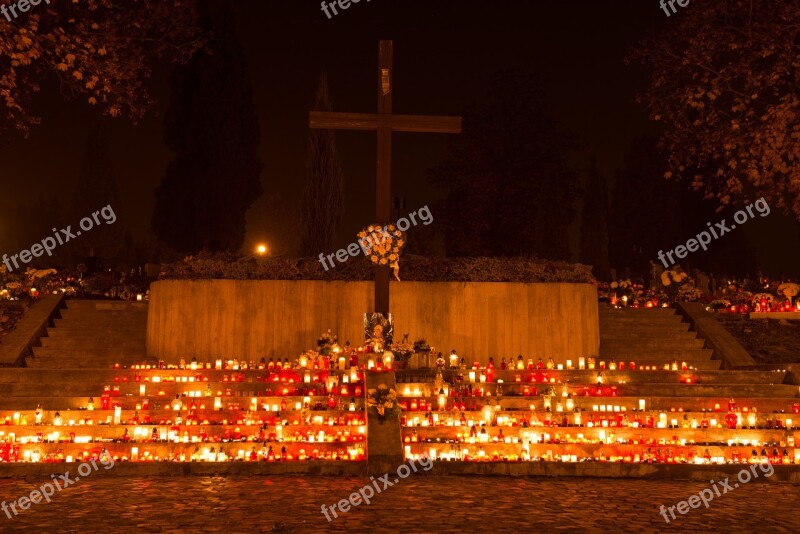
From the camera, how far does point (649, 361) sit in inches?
620

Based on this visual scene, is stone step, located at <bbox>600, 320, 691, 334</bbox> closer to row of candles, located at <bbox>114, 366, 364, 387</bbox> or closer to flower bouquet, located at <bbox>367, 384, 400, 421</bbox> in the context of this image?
row of candles, located at <bbox>114, 366, 364, 387</bbox>

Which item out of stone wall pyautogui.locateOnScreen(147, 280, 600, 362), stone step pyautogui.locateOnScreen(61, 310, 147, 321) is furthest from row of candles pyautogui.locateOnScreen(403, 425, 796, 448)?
stone step pyautogui.locateOnScreen(61, 310, 147, 321)

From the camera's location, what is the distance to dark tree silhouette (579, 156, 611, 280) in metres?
53.7

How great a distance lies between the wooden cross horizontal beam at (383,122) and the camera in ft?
48.9

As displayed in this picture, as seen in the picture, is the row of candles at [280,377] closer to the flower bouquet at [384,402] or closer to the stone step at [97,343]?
the flower bouquet at [384,402]

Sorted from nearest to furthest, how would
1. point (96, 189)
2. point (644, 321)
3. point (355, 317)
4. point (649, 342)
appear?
1. point (355, 317)
2. point (649, 342)
3. point (644, 321)
4. point (96, 189)

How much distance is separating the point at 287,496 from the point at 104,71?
19.8ft

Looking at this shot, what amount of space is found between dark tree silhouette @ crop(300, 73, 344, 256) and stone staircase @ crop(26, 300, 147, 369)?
37.4ft

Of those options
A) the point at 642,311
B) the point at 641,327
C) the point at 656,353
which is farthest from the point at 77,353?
the point at 642,311

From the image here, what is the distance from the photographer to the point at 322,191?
94.1ft

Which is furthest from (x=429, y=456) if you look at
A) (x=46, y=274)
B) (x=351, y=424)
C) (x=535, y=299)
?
(x=46, y=274)

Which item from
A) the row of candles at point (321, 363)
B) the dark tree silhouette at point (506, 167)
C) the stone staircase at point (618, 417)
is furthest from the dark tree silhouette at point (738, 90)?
the dark tree silhouette at point (506, 167)

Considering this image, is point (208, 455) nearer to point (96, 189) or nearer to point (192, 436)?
point (192, 436)

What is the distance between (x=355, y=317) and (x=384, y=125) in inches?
142
